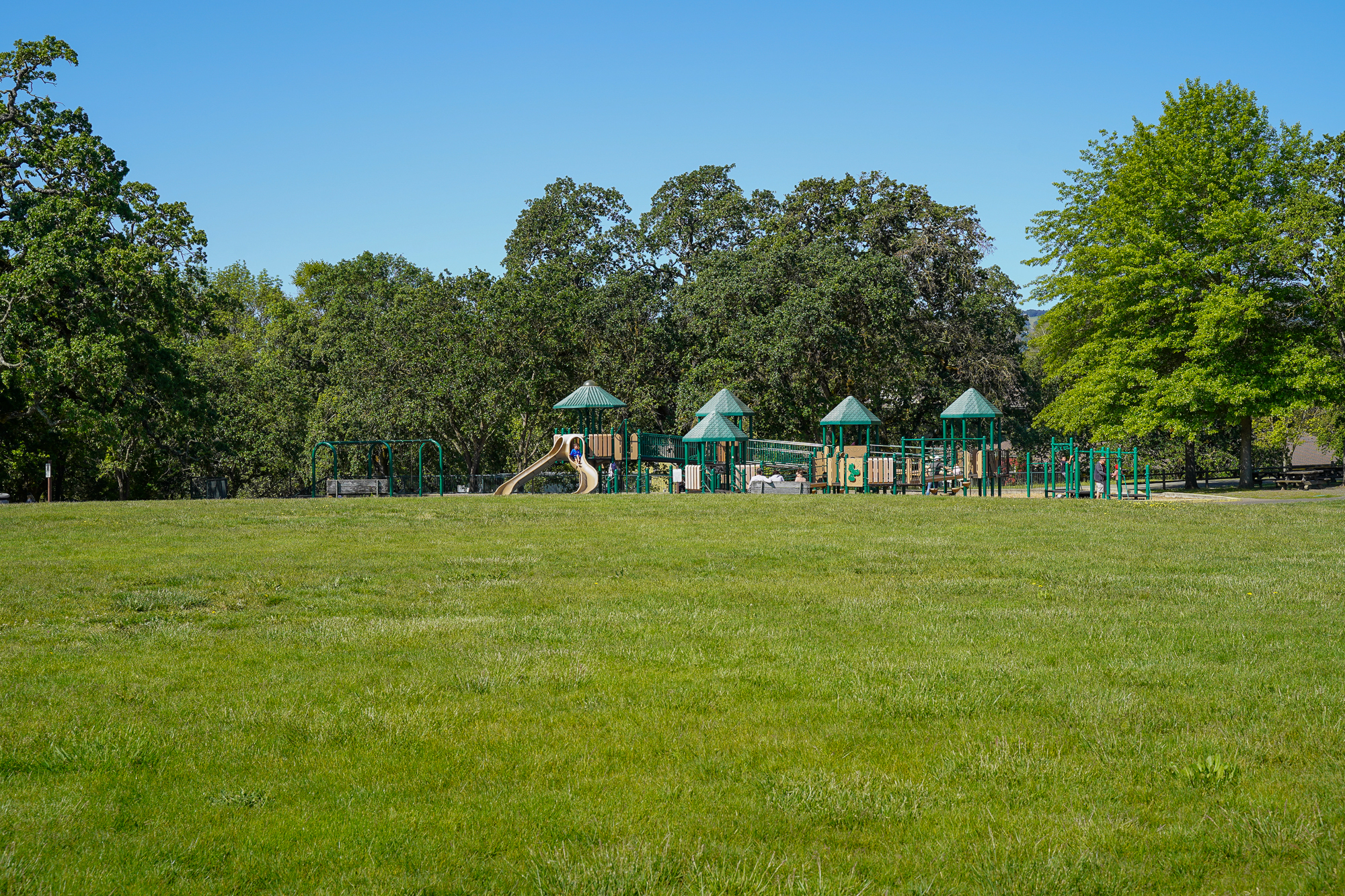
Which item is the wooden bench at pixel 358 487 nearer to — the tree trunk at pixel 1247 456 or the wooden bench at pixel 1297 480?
the tree trunk at pixel 1247 456

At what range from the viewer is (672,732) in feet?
18.6

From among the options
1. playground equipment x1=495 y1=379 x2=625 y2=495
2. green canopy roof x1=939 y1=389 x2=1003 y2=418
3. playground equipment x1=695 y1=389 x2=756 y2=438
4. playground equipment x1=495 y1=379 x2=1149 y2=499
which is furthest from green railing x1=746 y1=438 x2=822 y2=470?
playground equipment x1=495 y1=379 x2=625 y2=495

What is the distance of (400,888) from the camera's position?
12.7 feet

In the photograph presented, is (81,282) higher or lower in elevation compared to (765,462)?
higher

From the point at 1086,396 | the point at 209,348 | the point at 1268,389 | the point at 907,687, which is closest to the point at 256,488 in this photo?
the point at 209,348

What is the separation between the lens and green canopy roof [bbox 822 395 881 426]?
130 feet

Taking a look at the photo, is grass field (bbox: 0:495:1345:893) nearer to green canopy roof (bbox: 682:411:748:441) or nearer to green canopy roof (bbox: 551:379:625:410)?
green canopy roof (bbox: 682:411:748:441)

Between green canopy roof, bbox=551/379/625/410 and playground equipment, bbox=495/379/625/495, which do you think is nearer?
playground equipment, bbox=495/379/625/495

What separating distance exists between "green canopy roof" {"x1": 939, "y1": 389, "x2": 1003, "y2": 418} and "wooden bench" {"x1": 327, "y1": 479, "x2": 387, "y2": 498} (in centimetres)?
1968

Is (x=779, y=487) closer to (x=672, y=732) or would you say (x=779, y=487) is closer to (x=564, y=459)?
(x=564, y=459)

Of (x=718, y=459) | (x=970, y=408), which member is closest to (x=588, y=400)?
(x=718, y=459)

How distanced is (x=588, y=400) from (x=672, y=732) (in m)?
36.4

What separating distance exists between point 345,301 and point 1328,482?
45.9m

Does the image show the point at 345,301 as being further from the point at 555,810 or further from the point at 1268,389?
the point at 555,810
